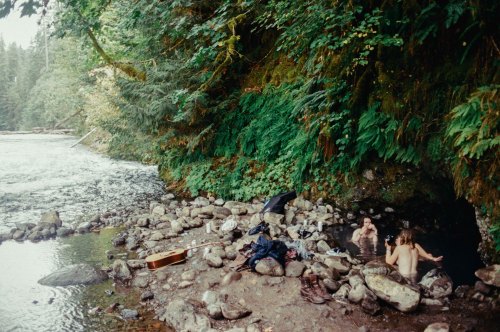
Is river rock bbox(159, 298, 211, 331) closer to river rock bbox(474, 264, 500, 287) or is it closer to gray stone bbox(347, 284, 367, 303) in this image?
gray stone bbox(347, 284, 367, 303)

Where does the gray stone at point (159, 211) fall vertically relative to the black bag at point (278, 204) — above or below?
below

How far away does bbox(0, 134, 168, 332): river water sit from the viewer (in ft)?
17.0

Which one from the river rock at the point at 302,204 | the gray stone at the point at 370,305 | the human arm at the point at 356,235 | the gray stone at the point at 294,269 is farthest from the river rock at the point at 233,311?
the river rock at the point at 302,204

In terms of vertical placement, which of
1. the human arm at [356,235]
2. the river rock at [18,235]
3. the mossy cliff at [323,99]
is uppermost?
the mossy cliff at [323,99]

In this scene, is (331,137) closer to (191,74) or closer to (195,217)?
(195,217)

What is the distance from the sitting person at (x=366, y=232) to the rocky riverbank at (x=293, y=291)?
586mm

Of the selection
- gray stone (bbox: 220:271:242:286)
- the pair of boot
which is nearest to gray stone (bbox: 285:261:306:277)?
the pair of boot

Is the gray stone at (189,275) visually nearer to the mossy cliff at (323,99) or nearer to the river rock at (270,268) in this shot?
the river rock at (270,268)

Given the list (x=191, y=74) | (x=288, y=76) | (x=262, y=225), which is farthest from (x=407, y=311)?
(x=191, y=74)

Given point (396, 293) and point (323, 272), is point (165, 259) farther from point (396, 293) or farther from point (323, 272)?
point (396, 293)

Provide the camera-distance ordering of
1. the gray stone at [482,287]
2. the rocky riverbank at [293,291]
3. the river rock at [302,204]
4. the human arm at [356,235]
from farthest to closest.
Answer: the river rock at [302,204]
the human arm at [356,235]
the gray stone at [482,287]
the rocky riverbank at [293,291]

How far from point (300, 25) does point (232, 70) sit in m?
4.70

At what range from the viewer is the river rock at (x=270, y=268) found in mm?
5613

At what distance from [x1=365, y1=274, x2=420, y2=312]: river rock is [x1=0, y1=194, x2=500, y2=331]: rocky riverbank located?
0.5 inches
